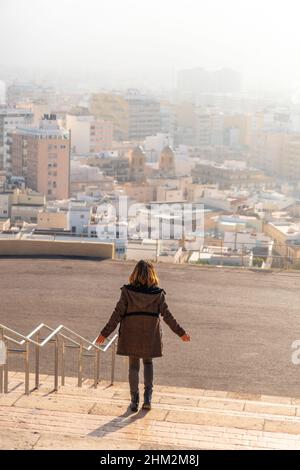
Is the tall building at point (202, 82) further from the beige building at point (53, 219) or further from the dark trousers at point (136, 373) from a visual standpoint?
the dark trousers at point (136, 373)

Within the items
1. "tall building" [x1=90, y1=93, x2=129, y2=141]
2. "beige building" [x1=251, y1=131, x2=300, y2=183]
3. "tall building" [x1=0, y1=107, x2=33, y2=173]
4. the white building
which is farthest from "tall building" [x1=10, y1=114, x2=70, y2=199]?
"tall building" [x1=90, y1=93, x2=129, y2=141]

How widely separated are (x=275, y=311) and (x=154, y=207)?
42.2 m

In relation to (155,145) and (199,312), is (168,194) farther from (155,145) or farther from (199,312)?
(199,312)

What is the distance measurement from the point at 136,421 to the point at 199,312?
3.07m

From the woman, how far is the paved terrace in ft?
4.65

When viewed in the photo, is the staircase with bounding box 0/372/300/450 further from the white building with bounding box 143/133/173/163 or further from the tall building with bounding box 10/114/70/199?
the white building with bounding box 143/133/173/163

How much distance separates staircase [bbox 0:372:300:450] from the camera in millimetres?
2818

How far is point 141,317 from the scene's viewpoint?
134 inches

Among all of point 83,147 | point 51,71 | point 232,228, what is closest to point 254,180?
point 83,147

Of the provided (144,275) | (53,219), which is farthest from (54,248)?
(53,219)

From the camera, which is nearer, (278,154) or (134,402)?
(134,402)

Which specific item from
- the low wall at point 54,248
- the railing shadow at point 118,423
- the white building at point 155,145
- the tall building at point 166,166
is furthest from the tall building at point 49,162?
the railing shadow at point 118,423

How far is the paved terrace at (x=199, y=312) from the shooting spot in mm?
5020

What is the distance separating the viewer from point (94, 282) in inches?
279
